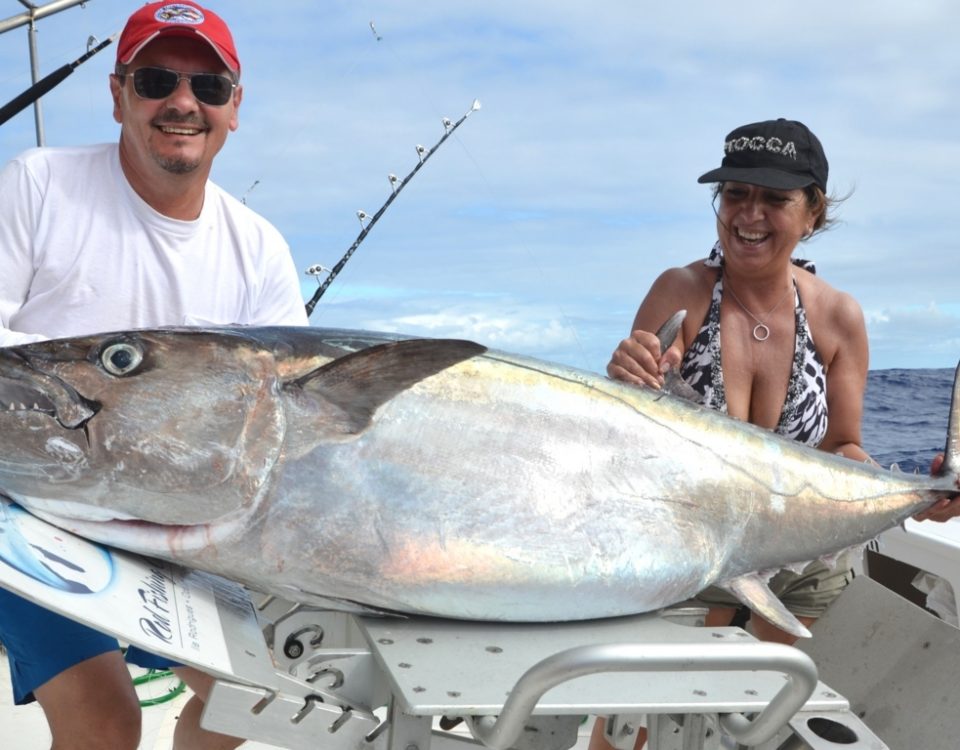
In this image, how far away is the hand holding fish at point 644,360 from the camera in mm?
2166

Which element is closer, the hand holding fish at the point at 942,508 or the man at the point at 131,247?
the man at the point at 131,247

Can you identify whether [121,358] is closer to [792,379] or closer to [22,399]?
[22,399]

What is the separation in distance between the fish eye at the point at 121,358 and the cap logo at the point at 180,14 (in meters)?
1.05

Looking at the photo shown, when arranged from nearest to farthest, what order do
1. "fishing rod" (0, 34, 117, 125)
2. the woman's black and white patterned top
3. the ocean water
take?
the woman's black and white patterned top, "fishing rod" (0, 34, 117, 125), the ocean water

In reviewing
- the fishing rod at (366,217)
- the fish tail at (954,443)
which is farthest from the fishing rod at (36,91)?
the fish tail at (954,443)

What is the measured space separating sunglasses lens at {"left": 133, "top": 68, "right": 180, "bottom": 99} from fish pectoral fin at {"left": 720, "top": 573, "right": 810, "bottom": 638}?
1.64 meters

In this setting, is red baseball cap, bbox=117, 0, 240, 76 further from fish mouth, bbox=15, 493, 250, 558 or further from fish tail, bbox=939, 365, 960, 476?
fish tail, bbox=939, 365, 960, 476

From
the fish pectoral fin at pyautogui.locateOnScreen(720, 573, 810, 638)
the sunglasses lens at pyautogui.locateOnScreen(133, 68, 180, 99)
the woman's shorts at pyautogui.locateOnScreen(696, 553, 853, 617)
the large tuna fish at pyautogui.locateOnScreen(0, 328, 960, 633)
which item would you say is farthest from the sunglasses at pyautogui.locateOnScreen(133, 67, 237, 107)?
the woman's shorts at pyautogui.locateOnScreen(696, 553, 853, 617)

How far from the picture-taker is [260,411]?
61.6 inches

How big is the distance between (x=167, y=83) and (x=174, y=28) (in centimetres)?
12

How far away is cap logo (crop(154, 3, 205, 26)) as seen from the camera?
2.25 meters

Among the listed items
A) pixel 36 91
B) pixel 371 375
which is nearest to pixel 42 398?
pixel 371 375

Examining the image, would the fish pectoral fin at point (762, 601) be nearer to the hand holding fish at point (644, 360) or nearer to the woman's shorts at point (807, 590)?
the hand holding fish at point (644, 360)

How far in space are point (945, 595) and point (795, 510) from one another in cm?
187
